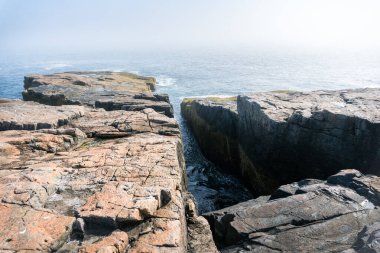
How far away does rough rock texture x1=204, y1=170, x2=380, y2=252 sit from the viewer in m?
13.4

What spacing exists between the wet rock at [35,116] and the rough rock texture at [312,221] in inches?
503

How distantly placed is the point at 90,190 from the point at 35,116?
12.8m

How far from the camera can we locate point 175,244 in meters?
10.3

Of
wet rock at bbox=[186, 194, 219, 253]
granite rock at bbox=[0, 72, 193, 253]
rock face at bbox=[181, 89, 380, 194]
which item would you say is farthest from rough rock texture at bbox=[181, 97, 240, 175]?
wet rock at bbox=[186, 194, 219, 253]

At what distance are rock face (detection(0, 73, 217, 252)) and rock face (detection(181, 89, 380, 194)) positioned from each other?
32.9 ft

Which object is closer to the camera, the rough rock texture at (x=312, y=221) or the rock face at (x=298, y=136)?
the rough rock texture at (x=312, y=221)

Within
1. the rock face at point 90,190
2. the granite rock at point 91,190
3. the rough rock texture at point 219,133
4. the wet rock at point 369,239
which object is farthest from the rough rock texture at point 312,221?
the rough rock texture at point 219,133

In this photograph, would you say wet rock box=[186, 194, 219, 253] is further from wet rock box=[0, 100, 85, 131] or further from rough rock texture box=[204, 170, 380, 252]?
wet rock box=[0, 100, 85, 131]

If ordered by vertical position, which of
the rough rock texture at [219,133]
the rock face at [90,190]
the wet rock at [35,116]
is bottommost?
the rough rock texture at [219,133]

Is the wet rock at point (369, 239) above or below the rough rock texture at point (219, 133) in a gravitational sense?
above

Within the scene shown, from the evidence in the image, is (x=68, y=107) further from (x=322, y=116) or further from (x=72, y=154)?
(x=322, y=116)

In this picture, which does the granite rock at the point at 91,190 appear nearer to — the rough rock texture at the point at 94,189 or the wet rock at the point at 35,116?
the rough rock texture at the point at 94,189

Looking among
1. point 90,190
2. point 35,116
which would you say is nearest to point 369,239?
point 90,190

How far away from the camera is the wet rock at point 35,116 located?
2127 cm
